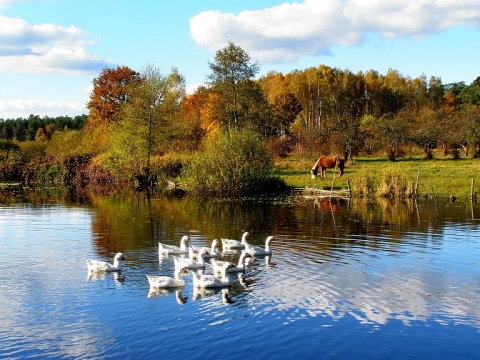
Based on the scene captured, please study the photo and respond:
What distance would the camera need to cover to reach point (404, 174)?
49062 millimetres

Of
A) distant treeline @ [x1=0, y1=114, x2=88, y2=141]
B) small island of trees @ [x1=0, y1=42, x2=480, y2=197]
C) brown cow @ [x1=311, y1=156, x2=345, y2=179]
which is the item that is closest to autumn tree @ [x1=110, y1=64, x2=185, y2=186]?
small island of trees @ [x1=0, y1=42, x2=480, y2=197]

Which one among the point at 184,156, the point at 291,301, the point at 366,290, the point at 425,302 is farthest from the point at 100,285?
the point at 184,156

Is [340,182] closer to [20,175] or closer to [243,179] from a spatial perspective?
[243,179]

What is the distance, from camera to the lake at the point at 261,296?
45.8 ft

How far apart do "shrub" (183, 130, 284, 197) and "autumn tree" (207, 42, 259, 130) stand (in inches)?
677

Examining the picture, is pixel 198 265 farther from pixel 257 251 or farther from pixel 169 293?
pixel 169 293

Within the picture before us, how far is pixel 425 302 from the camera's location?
17484 mm

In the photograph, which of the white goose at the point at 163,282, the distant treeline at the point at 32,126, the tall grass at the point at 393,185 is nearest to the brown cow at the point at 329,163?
the tall grass at the point at 393,185

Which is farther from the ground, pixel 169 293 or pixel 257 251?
pixel 257 251

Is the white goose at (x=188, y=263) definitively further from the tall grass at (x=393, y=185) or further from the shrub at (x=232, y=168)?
the shrub at (x=232, y=168)

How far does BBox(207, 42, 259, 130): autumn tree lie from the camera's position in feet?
230

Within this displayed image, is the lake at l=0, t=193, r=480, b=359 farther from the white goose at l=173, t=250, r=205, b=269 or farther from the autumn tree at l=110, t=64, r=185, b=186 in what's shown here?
the autumn tree at l=110, t=64, r=185, b=186

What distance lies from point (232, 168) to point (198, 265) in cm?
3012

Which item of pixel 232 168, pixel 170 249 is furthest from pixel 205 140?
pixel 170 249
